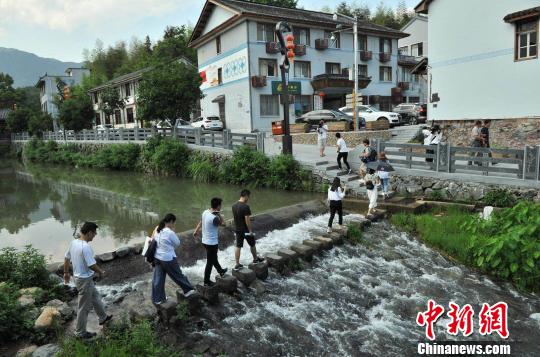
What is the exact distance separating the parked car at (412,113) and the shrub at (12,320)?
28944mm

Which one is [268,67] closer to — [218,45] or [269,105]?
[269,105]

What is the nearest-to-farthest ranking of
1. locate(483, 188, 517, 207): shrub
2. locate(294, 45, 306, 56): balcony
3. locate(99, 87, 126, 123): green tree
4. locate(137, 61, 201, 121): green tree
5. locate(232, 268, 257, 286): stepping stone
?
locate(232, 268, 257, 286): stepping stone → locate(483, 188, 517, 207): shrub → locate(137, 61, 201, 121): green tree → locate(294, 45, 306, 56): balcony → locate(99, 87, 126, 123): green tree

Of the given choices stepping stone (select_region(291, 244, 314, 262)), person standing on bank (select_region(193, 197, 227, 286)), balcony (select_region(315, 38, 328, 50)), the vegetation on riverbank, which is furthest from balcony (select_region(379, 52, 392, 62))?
person standing on bank (select_region(193, 197, 227, 286))

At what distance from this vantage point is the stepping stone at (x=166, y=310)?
618cm

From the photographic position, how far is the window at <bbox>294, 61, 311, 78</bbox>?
3372cm

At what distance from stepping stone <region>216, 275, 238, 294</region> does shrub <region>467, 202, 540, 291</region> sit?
5.51 m

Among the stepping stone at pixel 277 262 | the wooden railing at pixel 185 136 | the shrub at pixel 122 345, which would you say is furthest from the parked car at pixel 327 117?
the shrub at pixel 122 345

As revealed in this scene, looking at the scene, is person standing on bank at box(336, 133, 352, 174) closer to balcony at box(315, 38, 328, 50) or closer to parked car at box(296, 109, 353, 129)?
parked car at box(296, 109, 353, 129)

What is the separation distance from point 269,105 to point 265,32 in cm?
588

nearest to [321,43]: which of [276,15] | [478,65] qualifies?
[276,15]

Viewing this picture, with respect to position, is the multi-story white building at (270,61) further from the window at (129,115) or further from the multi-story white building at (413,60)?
the window at (129,115)

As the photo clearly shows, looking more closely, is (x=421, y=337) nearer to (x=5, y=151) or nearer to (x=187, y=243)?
(x=187, y=243)

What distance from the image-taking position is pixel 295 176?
54.7 feet

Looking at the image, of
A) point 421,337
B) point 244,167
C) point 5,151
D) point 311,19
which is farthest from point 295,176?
point 5,151
